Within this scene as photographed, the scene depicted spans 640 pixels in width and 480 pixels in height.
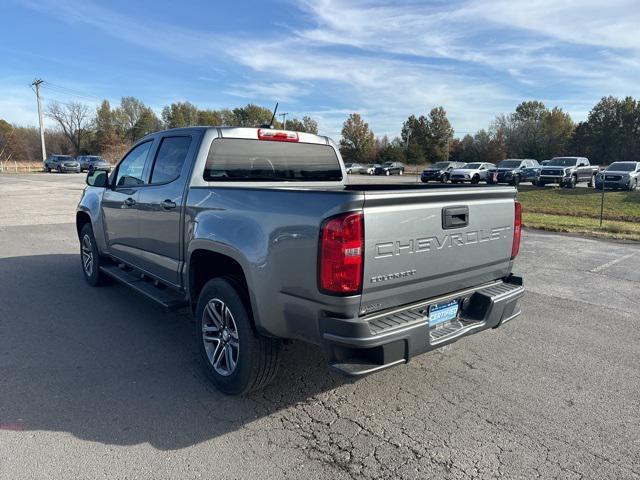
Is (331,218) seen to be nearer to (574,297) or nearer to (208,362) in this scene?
(208,362)

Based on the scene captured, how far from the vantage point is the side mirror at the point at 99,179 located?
5.56 metres

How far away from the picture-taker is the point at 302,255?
271 centimetres

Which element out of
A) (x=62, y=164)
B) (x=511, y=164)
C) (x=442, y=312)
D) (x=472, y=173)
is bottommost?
(x=442, y=312)

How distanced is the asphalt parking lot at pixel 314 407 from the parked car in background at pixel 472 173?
27708 mm

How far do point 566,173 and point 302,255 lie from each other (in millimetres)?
27545

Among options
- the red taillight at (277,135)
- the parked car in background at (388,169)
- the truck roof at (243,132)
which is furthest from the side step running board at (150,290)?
the parked car in background at (388,169)

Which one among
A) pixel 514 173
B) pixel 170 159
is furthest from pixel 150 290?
pixel 514 173

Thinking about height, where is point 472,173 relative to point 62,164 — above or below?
below

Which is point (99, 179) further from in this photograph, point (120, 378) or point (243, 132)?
point (120, 378)

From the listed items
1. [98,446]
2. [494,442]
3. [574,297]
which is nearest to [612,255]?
[574,297]

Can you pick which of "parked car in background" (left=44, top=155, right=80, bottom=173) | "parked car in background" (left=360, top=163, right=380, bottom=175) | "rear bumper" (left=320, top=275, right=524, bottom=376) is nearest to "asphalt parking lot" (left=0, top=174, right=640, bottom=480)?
"rear bumper" (left=320, top=275, right=524, bottom=376)

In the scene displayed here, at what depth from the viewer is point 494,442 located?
9.41 ft

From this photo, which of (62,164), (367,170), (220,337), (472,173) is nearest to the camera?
(220,337)

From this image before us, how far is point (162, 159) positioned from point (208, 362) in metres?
2.08
